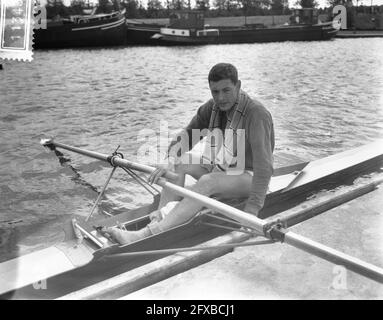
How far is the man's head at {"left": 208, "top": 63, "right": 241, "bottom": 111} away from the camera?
13.0ft

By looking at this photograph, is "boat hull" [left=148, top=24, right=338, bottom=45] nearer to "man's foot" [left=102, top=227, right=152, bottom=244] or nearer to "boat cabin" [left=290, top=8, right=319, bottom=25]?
"boat cabin" [left=290, top=8, right=319, bottom=25]

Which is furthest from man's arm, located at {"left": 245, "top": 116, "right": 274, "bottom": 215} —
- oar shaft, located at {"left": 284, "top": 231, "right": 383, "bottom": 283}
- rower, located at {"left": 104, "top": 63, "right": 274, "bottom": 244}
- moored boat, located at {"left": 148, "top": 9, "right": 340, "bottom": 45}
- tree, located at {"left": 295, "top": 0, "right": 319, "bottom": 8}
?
tree, located at {"left": 295, "top": 0, "right": 319, "bottom": 8}

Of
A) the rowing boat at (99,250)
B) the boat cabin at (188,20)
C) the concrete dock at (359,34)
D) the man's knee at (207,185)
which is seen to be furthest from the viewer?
the concrete dock at (359,34)

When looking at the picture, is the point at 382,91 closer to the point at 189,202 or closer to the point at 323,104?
the point at 323,104

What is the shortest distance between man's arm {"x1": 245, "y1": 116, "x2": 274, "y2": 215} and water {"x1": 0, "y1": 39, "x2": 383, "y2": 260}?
12.1 ft

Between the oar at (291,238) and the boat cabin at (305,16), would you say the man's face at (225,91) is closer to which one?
the oar at (291,238)

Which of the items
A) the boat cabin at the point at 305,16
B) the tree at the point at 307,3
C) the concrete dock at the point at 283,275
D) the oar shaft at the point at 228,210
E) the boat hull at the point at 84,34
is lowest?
the concrete dock at the point at 283,275

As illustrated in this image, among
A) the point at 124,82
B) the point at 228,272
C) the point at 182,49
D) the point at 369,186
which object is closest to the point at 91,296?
the point at 228,272

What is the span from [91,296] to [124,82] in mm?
22478

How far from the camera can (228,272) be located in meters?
3.58

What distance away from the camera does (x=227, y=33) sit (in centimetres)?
5109

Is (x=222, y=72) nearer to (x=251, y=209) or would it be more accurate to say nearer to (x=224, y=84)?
(x=224, y=84)

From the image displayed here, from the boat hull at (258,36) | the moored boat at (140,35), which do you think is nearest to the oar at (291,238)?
the boat hull at (258,36)

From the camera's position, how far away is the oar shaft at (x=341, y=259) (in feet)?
8.77
